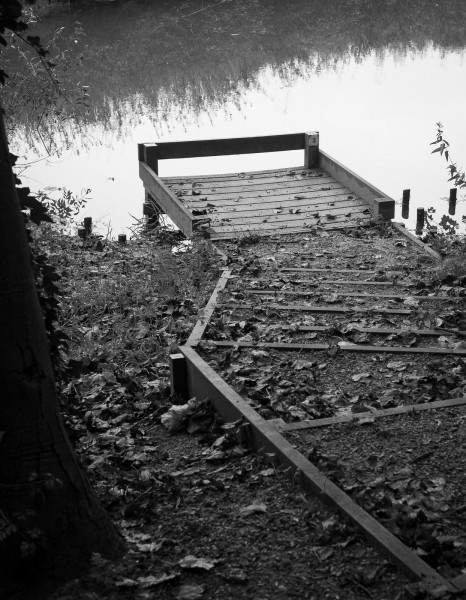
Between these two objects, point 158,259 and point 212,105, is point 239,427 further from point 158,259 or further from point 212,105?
point 212,105

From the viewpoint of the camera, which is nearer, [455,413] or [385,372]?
[455,413]

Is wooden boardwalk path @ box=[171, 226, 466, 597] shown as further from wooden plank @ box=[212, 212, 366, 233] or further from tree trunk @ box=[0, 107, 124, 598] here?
wooden plank @ box=[212, 212, 366, 233]

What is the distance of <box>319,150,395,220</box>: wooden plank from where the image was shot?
1205cm

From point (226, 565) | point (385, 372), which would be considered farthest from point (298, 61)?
point (226, 565)

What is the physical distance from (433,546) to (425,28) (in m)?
24.9

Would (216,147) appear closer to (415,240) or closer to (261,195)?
(261,195)

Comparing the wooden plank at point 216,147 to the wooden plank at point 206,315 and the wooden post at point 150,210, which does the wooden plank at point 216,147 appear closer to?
the wooden post at point 150,210

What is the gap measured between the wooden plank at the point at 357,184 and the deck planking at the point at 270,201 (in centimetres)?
9

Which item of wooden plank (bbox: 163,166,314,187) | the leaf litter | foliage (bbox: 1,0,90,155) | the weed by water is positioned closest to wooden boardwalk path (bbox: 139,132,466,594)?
the leaf litter

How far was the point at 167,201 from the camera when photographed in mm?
12680

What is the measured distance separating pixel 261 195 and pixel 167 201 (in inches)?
62.1

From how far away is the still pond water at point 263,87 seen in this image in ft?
55.3

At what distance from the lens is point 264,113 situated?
20.1 metres

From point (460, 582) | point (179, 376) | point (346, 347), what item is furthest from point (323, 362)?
point (460, 582)
